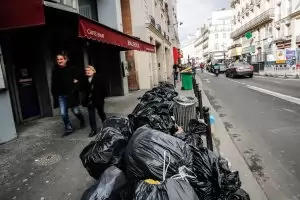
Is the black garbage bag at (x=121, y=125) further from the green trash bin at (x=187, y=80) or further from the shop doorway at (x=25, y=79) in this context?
the green trash bin at (x=187, y=80)

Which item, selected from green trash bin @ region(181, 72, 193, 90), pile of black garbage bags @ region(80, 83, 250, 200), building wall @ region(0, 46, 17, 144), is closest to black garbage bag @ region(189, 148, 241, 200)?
pile of black garbage bags @ region(80, 83, 250, 200)

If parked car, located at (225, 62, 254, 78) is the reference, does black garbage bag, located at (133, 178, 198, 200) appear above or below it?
above

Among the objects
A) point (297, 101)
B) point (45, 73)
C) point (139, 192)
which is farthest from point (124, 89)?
point (139, 192)

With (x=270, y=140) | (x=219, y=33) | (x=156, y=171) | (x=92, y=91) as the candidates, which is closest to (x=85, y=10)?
(x=92, y=91)

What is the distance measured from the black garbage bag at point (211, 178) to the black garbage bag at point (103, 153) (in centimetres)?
84

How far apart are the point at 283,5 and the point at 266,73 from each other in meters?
12.3

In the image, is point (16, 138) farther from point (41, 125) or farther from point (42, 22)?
point (42, 22)

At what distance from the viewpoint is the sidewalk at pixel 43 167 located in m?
3.27

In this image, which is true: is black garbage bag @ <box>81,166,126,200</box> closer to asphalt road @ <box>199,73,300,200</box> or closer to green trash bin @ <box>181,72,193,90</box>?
asphalt road @ <box>199,73,300,200</box>

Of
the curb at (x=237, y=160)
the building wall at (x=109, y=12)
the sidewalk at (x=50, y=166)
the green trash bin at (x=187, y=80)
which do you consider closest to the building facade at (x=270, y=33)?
the green trash bin at (x=187, y=80)

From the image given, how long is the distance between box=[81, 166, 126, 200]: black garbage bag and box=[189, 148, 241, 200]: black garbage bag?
0.67 m

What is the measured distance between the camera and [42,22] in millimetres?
4605

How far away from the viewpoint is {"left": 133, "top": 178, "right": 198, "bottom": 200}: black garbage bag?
75.8 inches

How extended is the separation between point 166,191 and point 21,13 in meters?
4.35
